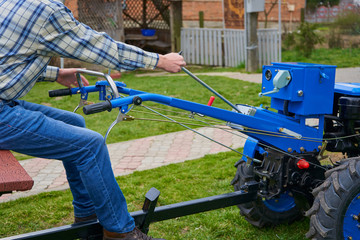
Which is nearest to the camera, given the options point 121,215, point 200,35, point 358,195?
point 121,215

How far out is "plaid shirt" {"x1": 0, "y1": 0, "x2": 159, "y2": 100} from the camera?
263 centimetres

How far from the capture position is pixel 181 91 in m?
10.0

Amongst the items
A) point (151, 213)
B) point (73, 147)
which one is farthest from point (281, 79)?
point (73, 147)

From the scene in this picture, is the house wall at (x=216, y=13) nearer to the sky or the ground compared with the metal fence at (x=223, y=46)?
nearer to the sky

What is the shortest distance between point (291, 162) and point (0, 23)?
82.2 inches

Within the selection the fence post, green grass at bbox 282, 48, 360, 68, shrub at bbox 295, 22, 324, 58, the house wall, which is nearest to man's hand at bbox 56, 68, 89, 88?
green grass at bbox 282, 48, 360, 68

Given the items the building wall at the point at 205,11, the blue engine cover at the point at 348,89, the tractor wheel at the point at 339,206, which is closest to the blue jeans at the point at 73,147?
the tractor wheel at the point at 339,206

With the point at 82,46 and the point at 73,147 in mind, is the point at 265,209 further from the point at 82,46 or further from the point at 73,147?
the point at 82,46

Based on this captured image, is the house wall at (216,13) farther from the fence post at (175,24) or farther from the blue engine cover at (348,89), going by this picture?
the blue engine cover at (348,89)

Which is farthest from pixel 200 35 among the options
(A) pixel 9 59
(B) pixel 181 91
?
(A) pixel 9 59

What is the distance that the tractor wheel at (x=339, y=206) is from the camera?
3020 millimetres

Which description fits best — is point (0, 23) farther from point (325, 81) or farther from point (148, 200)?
point (325, 81)

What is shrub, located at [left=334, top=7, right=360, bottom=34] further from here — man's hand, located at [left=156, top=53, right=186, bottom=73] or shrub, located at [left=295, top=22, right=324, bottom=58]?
man's hand, located at [left=156, top=53, right=186, bottom=73]

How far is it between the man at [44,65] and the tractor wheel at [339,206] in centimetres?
117
